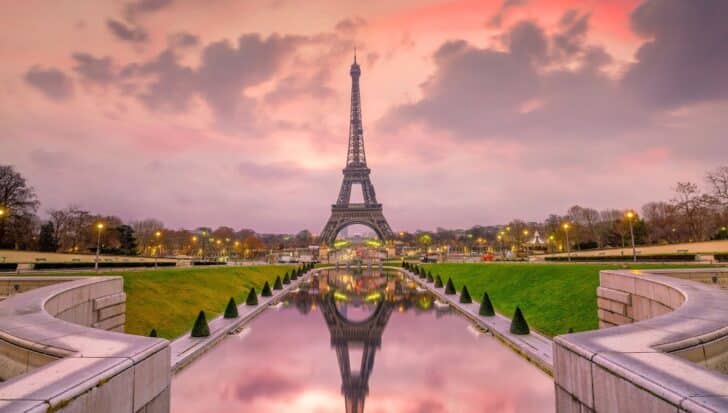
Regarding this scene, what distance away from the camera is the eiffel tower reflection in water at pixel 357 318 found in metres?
11.6

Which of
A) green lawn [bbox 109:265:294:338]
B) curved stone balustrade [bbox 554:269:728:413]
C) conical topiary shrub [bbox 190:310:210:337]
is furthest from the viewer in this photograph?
green lawn [bbox 109:265:294:338]

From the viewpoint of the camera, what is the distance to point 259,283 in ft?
135

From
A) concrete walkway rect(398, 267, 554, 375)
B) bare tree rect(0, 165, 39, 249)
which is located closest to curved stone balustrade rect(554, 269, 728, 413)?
concrete walkway rect(398, 267, 554, 375)

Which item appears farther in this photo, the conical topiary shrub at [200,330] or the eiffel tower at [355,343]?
the conical topiary shrub at [200,330]

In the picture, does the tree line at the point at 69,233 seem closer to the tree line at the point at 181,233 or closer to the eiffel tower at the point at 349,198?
the tree line at the point at 181,233

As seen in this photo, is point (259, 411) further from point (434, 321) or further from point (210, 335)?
point (434, 321)

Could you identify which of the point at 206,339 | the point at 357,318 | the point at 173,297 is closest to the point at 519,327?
the point at 357,318

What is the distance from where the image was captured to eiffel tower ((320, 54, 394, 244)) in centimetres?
10112

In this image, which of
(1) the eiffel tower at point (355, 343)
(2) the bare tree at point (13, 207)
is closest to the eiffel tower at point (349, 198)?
(2) the bare tree at point (13, 207)

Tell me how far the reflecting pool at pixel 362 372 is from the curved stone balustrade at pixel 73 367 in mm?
2778

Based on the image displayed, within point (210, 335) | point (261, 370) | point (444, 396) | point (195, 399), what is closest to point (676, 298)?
point (444, 396)

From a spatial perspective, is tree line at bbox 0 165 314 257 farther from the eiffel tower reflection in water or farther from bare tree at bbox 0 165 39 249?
the eiffel tower reflection in water

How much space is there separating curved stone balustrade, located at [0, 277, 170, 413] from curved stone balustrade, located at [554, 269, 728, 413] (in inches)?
299

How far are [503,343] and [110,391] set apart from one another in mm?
14238
